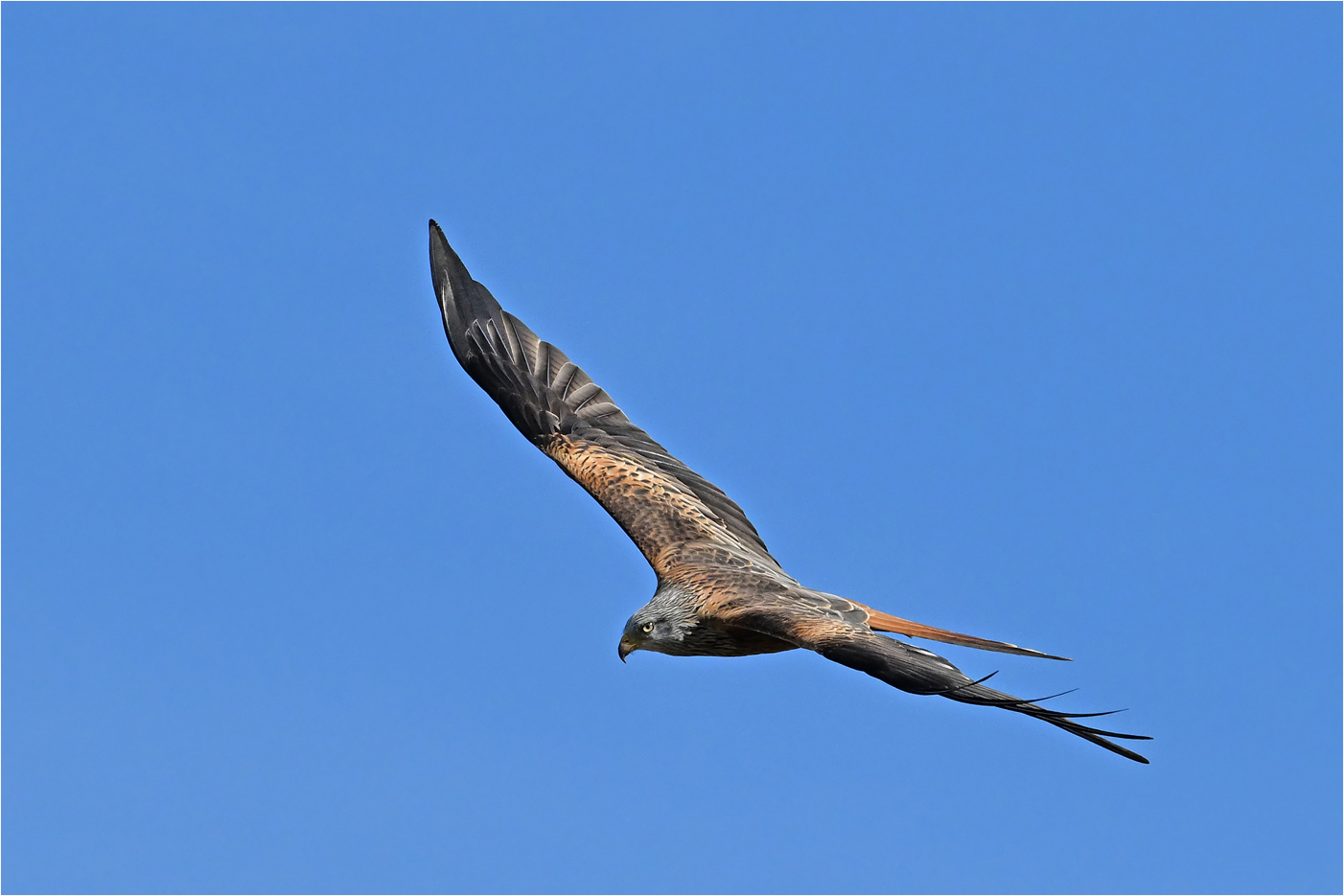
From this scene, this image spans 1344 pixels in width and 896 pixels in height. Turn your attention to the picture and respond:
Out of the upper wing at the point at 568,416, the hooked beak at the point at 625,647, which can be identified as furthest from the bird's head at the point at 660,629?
the upper wing at the point at 568,416

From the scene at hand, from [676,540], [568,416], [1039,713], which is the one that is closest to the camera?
[1039,713]

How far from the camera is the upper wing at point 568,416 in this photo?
719 inches

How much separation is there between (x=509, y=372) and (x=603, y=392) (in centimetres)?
108

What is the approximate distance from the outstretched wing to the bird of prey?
0.01 meters

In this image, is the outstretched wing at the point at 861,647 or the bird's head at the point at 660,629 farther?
the bird's head at the point at 660,629

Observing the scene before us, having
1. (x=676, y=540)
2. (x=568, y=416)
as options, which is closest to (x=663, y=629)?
(x=676, y=540)

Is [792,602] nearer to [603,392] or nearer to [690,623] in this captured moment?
[690,623]

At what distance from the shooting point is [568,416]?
19375 mm

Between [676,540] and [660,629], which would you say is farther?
[676,540]

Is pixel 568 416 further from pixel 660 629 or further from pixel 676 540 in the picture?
pixel 660 629

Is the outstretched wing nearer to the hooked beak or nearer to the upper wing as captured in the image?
the hooked beak

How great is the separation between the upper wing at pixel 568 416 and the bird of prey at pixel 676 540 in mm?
11

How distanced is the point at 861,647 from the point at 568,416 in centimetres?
640

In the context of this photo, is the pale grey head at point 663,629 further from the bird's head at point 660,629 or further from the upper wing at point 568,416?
the upper wing at point 568,416
